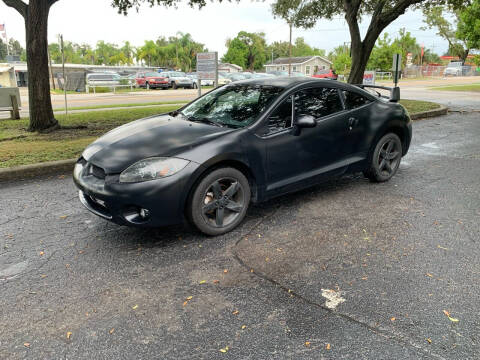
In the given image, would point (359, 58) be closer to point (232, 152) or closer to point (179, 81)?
point (232, 152)

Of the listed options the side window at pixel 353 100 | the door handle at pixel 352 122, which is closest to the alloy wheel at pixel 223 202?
the door handle at pixel 352 122

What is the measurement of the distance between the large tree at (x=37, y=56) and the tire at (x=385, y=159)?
24.9ft

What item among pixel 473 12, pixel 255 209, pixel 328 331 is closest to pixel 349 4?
pixel 473 12

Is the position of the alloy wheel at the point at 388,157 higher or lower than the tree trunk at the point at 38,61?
lower

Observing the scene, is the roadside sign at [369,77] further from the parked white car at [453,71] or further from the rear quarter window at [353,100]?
the parked white car at [453,71]

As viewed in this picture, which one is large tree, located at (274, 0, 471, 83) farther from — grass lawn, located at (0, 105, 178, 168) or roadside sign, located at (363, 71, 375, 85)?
grass lawn, located at (0, 105, 178, 168)

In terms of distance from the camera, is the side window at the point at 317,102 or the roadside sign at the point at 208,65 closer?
the side window at the point at 317,102

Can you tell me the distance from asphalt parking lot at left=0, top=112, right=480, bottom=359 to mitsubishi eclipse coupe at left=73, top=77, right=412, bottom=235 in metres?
0.35

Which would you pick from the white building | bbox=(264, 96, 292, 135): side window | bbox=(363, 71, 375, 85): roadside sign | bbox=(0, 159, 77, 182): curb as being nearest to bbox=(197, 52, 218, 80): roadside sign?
bbox=(0, 159, 77, 182): curb

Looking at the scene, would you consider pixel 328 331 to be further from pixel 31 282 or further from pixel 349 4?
pixel 349 4

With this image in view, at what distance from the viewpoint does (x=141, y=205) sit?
11.5ft

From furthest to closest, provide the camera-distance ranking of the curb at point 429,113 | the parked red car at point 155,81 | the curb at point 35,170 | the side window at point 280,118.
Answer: the parked red car at point 155,81 → the curb at point 429,113 → the curb at point 35,170 → the side window at point 280,118

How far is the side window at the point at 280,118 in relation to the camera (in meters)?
4.23

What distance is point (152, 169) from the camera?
141 inches
